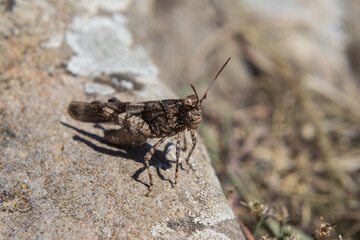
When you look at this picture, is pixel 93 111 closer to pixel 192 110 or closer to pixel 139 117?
pixel 139 117

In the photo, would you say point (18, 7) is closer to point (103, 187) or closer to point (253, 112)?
point (103, 187)

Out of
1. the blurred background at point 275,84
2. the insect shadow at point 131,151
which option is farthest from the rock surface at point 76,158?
the blurred background at point 275,84

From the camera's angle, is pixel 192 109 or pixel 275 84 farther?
pixel 275 84

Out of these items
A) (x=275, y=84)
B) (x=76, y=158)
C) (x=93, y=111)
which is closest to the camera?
(x=76, y=158)

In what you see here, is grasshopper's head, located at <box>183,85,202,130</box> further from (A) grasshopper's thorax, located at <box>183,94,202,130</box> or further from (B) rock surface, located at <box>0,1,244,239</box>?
(B) rock surface, located at <box>0,1,244,239</box>

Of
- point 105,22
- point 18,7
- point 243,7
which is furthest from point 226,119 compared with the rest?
point 18,7

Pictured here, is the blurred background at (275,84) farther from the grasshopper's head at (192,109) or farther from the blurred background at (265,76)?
the grasshopper's head at (192,109)

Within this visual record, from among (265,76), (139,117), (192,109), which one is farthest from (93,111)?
(265,76)
